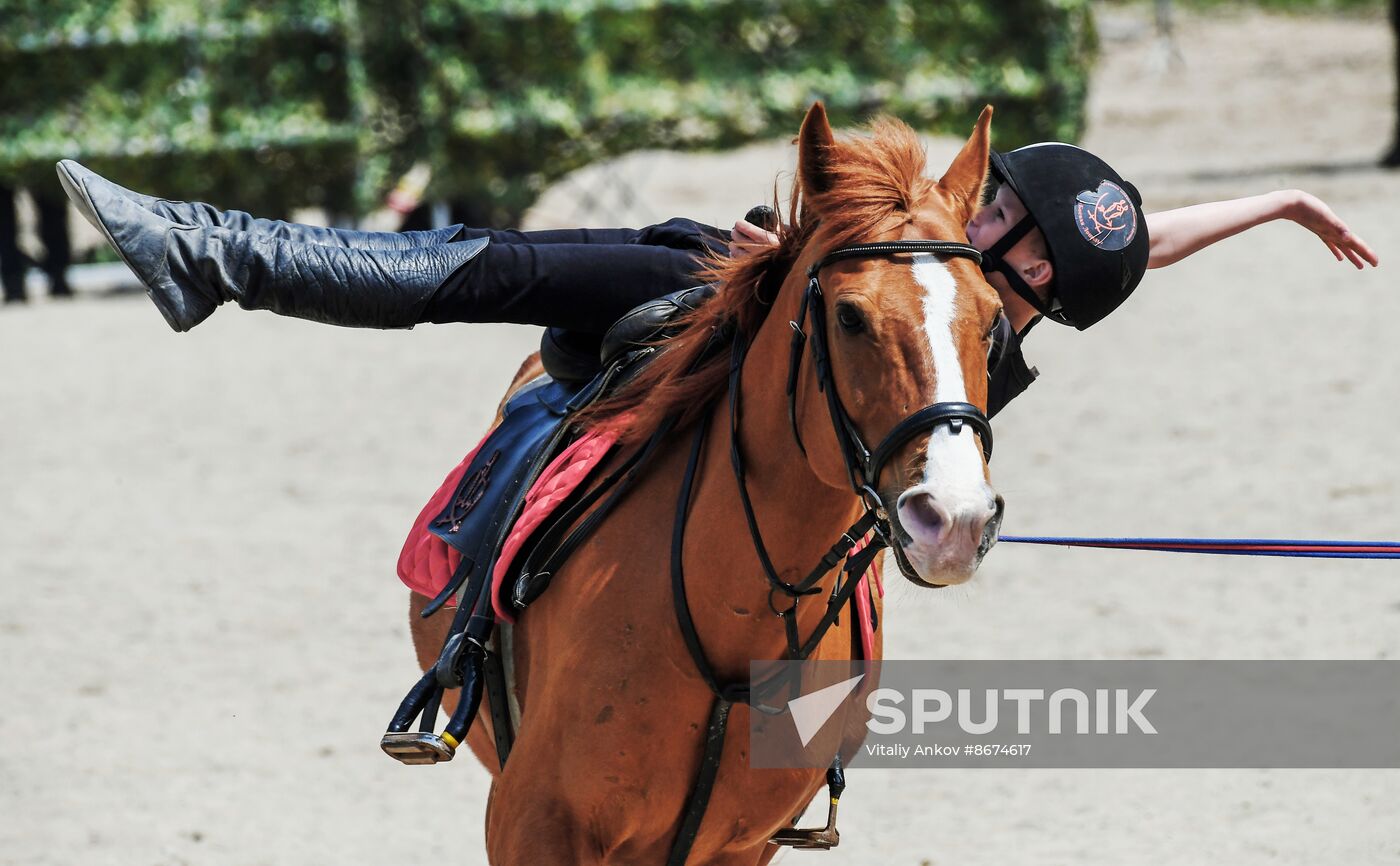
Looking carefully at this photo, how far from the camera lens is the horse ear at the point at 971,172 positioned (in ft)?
8.83

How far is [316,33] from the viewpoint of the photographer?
511 inches

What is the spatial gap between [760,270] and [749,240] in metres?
0.19

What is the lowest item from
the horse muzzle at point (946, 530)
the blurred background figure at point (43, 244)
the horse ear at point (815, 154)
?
the blurred background figure at point (43, 244)

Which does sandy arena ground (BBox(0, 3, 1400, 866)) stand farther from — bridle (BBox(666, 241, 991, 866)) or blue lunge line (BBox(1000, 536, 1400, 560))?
bridle (BBox(666, 241, 991, 866))

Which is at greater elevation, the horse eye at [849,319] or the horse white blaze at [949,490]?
the horse eye at [849,319]

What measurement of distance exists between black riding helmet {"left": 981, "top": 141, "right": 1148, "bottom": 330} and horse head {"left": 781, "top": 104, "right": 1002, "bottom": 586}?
30 cm

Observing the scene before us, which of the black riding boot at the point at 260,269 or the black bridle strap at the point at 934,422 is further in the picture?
the black riding boot at the point at 260,269

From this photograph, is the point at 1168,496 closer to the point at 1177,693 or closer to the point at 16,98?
the point at 1177,693

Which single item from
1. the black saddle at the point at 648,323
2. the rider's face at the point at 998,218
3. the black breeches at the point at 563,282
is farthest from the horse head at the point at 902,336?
the black breeches at the point at 563,282

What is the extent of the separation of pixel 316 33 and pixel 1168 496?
26.7ft

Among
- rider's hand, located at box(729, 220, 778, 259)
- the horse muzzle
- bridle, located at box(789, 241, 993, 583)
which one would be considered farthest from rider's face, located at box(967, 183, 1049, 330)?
the horse muzzle

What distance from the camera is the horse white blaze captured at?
87.8 inches

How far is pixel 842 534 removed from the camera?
2734 millimetres

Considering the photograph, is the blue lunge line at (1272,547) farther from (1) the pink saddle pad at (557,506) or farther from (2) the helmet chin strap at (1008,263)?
(2) the helmet chin strap at (1008,263)
